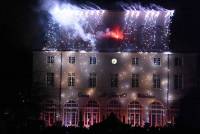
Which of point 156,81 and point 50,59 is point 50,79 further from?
point 156,81

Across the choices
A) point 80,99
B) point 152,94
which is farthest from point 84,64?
point 152,94

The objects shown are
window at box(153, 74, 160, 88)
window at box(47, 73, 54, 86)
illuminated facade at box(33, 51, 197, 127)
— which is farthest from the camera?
window at box(47, 73, 54, 86)

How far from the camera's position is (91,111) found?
164 ft

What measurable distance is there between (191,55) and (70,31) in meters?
11.4

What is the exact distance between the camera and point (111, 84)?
5041 cm

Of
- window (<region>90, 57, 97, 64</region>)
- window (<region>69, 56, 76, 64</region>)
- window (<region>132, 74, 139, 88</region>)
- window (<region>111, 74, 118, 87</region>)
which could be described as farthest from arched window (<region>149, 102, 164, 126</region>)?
window (<region>69, 56, 76, 64</region>)

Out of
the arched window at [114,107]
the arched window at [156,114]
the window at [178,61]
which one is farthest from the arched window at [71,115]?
the window at [178,61]

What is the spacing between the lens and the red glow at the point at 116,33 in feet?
170

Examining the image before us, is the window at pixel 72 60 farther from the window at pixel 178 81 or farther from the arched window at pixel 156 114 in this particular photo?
the window at pixel 178 81

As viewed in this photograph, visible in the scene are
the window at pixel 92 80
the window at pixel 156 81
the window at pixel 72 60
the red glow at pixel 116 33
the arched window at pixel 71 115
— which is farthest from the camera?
the red glow at pixel 116 33

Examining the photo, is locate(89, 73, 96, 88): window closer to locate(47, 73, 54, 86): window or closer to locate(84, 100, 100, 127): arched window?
locate(84, 100, 100, 127): arched window

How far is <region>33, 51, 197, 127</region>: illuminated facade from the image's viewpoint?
49594 millimetres

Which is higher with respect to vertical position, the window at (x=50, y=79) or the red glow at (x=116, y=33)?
the red glow at (x=116, y=33)

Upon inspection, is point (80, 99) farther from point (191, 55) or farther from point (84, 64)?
point (191, 55)
